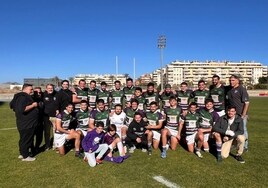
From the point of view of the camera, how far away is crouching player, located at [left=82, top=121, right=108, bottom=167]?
6.31 meters

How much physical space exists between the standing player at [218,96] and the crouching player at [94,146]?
3369 millimetres

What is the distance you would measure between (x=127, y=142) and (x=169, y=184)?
109 inches

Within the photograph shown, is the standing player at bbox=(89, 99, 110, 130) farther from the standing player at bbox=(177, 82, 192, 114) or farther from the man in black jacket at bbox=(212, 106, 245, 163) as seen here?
the man in black jacket at bbox=(212, 106, 245, 163)

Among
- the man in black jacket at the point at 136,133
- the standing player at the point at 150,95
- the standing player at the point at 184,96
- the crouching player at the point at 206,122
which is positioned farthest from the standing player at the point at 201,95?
the man in black jacket at the point at 136,133

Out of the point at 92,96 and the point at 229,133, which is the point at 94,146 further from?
the point at 229,133

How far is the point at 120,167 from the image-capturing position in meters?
6.09

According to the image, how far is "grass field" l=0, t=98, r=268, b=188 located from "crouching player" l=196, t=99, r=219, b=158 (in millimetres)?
304

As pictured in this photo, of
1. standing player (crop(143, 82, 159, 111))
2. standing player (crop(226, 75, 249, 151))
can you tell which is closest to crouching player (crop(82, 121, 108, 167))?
standing player (crop(143, 82, 159, 111))

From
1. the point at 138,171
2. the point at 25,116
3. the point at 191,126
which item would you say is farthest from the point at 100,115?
the point at 191,126

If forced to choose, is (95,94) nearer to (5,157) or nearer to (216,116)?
(5,157)

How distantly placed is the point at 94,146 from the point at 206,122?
3.06 meters

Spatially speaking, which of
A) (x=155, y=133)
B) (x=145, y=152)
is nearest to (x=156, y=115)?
(x=155, y=133)

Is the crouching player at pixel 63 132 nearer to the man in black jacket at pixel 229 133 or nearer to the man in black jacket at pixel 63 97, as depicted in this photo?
the man in black jacket at pixel 63 97

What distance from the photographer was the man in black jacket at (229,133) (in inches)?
258
